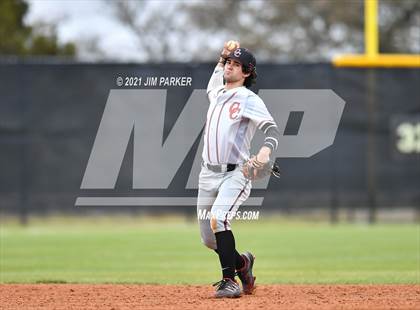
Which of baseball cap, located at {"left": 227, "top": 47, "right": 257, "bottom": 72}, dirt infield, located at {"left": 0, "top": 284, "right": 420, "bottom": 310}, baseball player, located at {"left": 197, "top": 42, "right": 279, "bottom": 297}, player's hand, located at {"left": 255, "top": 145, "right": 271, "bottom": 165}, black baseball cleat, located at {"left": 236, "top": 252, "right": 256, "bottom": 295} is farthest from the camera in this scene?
black baseball cleat, located at {"left": 236, "top": 252, "right": 256, "bottom": 295}

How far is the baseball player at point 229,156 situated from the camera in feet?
24.2

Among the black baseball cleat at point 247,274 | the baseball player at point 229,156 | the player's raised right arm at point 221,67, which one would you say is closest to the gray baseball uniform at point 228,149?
the baseball player at point 229,156

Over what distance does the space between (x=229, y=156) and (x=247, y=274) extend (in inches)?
40.6

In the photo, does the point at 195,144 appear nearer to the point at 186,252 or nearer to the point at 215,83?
the point at 186,252

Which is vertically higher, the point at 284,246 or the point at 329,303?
the point at 284,246

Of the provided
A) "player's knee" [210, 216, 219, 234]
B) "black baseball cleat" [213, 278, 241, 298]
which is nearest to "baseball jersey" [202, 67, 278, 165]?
"player's knee" [210, 216, 219, 234]

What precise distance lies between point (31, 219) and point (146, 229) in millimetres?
2119

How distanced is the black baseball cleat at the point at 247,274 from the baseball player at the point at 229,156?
0.03 meters

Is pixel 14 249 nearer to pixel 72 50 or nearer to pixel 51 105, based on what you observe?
pixel 51 105

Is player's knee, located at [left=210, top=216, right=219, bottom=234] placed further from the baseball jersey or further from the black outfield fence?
the black outfield fence

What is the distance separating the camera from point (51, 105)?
640 inches

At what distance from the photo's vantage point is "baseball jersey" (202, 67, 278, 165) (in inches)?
293

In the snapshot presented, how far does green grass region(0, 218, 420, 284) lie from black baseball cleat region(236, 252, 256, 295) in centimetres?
166

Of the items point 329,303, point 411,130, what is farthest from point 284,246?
point 329,303
